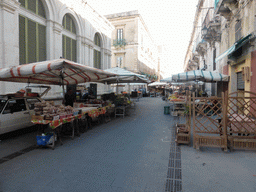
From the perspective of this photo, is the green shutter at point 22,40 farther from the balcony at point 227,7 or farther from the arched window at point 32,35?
the balcony at point 227,7

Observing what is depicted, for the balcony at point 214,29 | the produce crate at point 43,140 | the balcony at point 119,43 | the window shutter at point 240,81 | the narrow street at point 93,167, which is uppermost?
the balcony at point 119,43

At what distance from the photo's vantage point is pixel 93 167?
4016 mm


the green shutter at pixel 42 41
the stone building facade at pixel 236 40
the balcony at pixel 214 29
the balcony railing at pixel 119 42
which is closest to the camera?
the stone building facade at pixel 236 40

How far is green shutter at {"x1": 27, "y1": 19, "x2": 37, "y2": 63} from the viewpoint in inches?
408

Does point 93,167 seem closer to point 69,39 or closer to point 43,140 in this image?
point 43,140

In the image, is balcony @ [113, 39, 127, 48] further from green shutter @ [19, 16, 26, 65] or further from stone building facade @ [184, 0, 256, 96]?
green shutter @ [19, 16, 26, 65]

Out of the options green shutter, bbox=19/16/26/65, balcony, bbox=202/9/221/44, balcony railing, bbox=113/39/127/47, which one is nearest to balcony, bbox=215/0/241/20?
balcony, bbox=202/9/221/44

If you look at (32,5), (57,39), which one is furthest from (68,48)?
(32,5)

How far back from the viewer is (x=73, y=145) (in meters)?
5.65

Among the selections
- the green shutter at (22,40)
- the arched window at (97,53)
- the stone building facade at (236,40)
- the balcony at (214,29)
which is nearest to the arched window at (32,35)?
the green shutter at (22,40)

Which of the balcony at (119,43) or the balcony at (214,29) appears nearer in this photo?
the balcony at (214,29)

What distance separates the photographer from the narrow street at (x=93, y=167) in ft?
10.8

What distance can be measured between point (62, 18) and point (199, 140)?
12384 millimetres

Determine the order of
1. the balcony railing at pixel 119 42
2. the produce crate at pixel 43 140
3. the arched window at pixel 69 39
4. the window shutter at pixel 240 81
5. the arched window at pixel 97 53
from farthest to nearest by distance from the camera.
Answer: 1. the balcony railing at pixel 119 42
2. the arched window at pixel 97 53
3. the arched window at pixel 69 39
4. the window shutter at pixel 240 81
5. the produce crate at pixel 43 140
